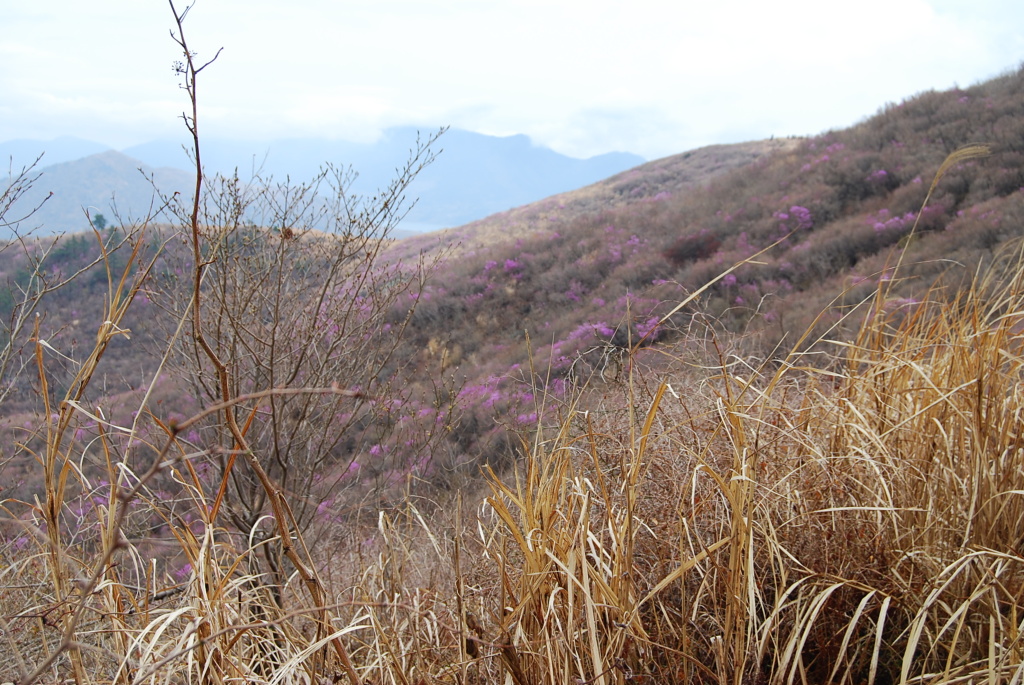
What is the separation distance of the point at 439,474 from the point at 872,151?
13.9 m

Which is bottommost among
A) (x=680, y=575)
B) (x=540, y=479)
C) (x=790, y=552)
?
(x=790, y=552)

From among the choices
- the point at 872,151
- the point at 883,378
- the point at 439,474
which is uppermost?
the point at 872,151

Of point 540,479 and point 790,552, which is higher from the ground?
point 540,479

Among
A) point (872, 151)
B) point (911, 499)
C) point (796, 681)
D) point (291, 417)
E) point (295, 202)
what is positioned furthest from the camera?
point (872, 151)

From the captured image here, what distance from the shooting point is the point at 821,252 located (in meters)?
10.3

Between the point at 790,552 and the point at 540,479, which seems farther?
the point at 790,552

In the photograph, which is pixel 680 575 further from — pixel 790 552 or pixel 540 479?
pixel 790 552

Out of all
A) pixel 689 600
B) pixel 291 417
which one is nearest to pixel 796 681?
pixel 689 600

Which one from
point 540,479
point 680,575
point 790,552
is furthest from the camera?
point 790,552

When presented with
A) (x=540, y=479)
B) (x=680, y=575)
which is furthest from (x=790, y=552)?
(x=540, y=479)

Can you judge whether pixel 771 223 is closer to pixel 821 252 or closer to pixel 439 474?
pixel 821 252

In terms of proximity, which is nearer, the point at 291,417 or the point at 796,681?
the point at 796,681

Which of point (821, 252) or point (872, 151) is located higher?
point (872, 151)

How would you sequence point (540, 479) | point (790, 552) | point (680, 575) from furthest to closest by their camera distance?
point (790, 552) → point (540, 479) → point (680, 575)
